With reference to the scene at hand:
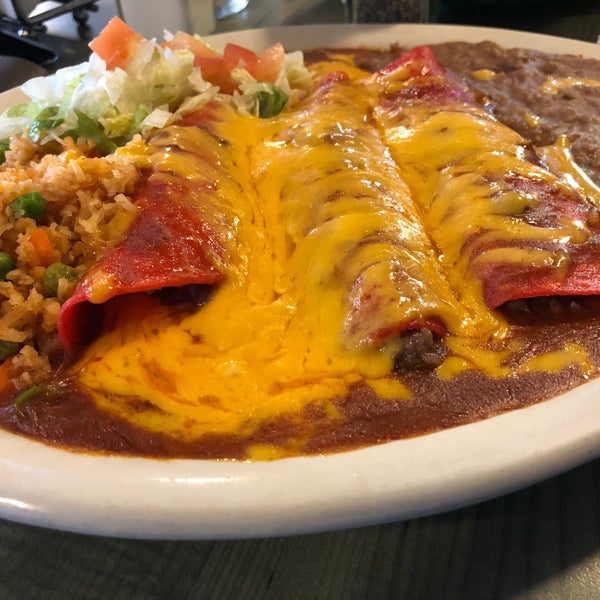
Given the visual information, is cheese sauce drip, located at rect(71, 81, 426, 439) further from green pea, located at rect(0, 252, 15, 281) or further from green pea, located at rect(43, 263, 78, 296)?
green pea, located at rect(0, 252, 15, 281)

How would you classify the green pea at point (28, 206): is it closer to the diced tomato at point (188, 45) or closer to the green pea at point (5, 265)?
the green pea at point (5, 265)

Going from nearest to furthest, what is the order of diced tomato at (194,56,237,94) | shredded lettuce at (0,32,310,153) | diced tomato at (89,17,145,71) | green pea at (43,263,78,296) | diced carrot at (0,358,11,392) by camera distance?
diced carrot at (0,358,11,392), green pea at (43,263,78,296), shredded lettuce at (0,32,310,153), diced tomato at (89,17,145,71), diced tomato at (194,56,237,94)

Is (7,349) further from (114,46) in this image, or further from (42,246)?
(114,46)

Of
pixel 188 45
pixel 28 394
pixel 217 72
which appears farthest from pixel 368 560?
pixel 188 45

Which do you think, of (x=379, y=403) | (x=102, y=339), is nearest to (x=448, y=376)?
(x=379, y=403)

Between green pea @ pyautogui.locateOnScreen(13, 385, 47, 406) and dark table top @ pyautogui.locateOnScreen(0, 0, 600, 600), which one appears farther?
green pea @ pyautogui.locateOnScreen(13, 385, 47, 406)

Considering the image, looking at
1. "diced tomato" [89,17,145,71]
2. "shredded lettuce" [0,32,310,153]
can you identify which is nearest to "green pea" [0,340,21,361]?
"shredded lettuce" [0,32,310,153]
